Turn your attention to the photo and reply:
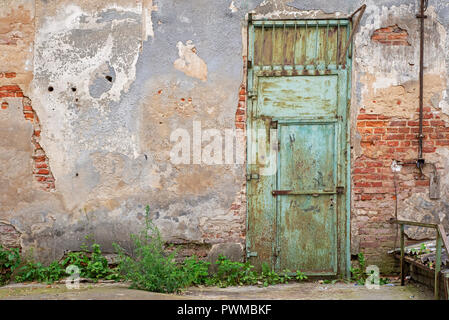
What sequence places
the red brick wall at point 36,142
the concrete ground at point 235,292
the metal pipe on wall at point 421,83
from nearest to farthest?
the concrete ground at point 235,292 < the metal pipe on wall at point 421,83 < the red brick wall at point 36,142

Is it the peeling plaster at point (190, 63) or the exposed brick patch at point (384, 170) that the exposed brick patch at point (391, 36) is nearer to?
the exposed brick patch at point (384, 170)

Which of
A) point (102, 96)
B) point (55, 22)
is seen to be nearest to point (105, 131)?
point (102, 96)

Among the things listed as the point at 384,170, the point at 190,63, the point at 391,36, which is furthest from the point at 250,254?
→ the point at 391,36

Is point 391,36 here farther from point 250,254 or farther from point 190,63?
point 250,254

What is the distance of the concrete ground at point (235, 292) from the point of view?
472 cm

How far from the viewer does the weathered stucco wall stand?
5520mm

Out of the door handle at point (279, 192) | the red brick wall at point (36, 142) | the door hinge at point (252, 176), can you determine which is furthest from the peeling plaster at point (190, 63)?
the red brick wall at point (36, 142)

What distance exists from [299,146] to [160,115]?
155 centimetres

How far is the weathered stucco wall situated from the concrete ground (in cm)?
48

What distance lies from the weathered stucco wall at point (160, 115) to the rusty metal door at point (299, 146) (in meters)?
0.14

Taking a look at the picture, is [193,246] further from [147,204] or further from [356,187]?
[356,187]

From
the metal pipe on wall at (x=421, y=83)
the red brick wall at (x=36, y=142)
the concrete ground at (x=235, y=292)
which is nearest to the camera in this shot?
the concrete ground at (x=235, y=292)

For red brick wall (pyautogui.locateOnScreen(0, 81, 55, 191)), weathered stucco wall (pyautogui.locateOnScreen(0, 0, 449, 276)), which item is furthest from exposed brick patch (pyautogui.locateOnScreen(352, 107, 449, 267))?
red brick wall (pyautogui.locateOnScreen(0, 81, 55, 191))

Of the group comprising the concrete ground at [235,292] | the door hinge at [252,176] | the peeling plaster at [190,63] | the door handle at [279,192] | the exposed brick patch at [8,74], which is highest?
the peeling plaster at [190,63]
